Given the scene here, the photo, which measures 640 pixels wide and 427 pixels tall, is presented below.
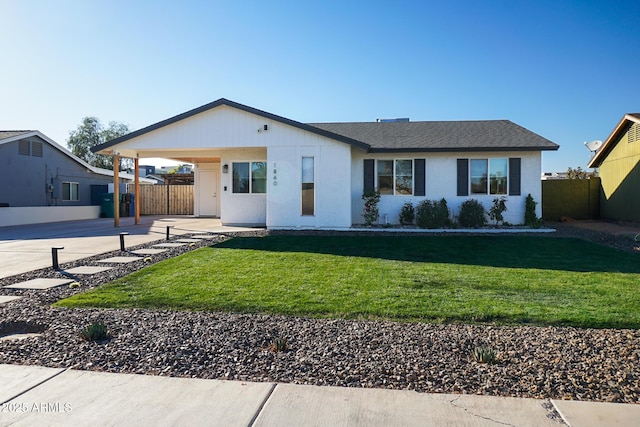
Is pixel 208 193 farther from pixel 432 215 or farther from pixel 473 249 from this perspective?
pixel 473 249

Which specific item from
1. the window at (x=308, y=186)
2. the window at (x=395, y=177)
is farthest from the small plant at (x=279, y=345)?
the window at (x=395, y=177)

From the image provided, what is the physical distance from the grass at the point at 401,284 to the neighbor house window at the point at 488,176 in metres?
4.97

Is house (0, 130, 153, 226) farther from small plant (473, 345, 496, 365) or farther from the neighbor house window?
small plant (473, 345, 496, 365)

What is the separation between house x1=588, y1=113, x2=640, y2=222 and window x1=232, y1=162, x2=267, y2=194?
46.1 ft

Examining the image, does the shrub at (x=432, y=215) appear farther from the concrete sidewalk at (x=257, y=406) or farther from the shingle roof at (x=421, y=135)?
the concrete sidewalk at (x=257, y=406)

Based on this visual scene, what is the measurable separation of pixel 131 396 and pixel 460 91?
56.4 ft

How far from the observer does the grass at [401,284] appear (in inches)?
209

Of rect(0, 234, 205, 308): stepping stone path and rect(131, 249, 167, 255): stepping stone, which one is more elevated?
rect(131, 249, 167, 255): stepping stone

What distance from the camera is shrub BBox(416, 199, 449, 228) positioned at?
14.6 metres

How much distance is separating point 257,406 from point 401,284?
4.05 meters

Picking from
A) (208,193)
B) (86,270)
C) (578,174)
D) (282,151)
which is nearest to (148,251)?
(86,270)

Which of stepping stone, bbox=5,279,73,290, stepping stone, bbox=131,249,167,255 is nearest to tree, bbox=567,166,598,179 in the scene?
stepping stone, bbox=131,249,167,255

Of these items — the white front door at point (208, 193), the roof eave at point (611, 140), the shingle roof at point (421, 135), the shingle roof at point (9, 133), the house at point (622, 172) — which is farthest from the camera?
the white front door at point (208, 193)

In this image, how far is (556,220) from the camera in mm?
19797
